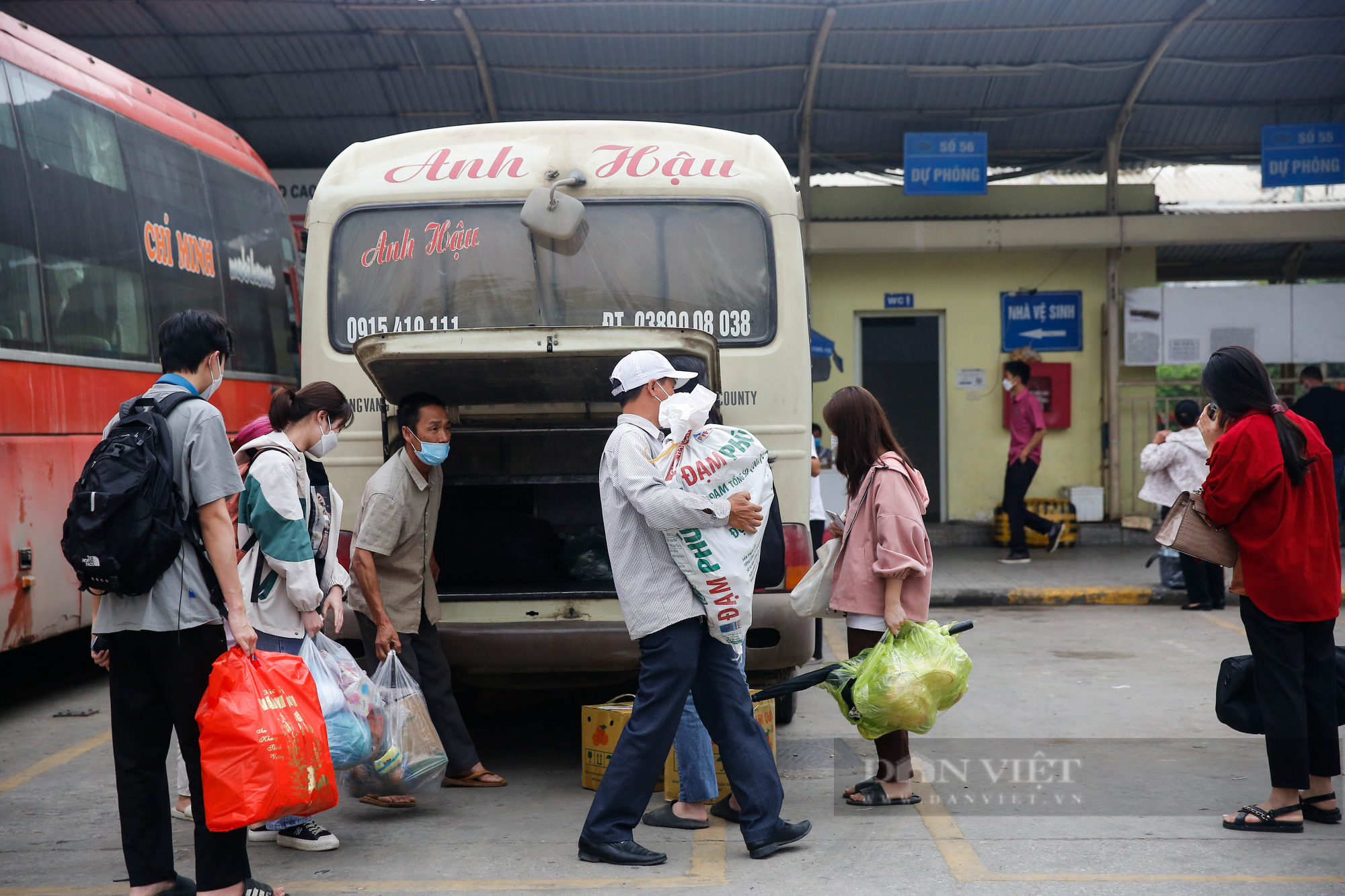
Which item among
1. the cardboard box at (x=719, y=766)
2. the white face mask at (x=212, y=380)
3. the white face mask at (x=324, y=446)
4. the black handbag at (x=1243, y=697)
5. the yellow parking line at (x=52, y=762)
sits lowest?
the yellow parking line at (x=52, y=762)

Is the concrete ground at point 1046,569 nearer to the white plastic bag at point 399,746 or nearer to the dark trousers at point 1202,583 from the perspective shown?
the dark trousers at point 1202,583

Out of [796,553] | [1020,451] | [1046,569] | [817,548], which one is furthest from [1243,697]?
[1020,451]

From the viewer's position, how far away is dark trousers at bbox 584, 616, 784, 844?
13.2 ft

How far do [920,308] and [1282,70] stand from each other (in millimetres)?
4425

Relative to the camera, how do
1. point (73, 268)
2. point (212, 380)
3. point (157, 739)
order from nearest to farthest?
point (157, 739), point (212, 380), point (73, 268)

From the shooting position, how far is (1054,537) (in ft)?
40.7

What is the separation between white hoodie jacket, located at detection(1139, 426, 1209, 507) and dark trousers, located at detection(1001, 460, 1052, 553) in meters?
2.11

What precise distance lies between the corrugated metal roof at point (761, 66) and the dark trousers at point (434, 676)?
7341 mm

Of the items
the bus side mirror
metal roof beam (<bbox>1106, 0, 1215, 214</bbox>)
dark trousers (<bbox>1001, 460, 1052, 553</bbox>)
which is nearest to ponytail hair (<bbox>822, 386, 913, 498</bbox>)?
the bus side mirror

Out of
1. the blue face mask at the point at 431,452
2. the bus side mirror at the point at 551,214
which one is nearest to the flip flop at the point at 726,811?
the blue face mask at the point at 431,452

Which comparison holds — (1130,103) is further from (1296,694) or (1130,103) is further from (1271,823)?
(1271,823)

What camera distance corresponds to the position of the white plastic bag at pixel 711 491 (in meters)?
4.02

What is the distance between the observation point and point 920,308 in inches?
536

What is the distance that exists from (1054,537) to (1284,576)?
27.7 feet
